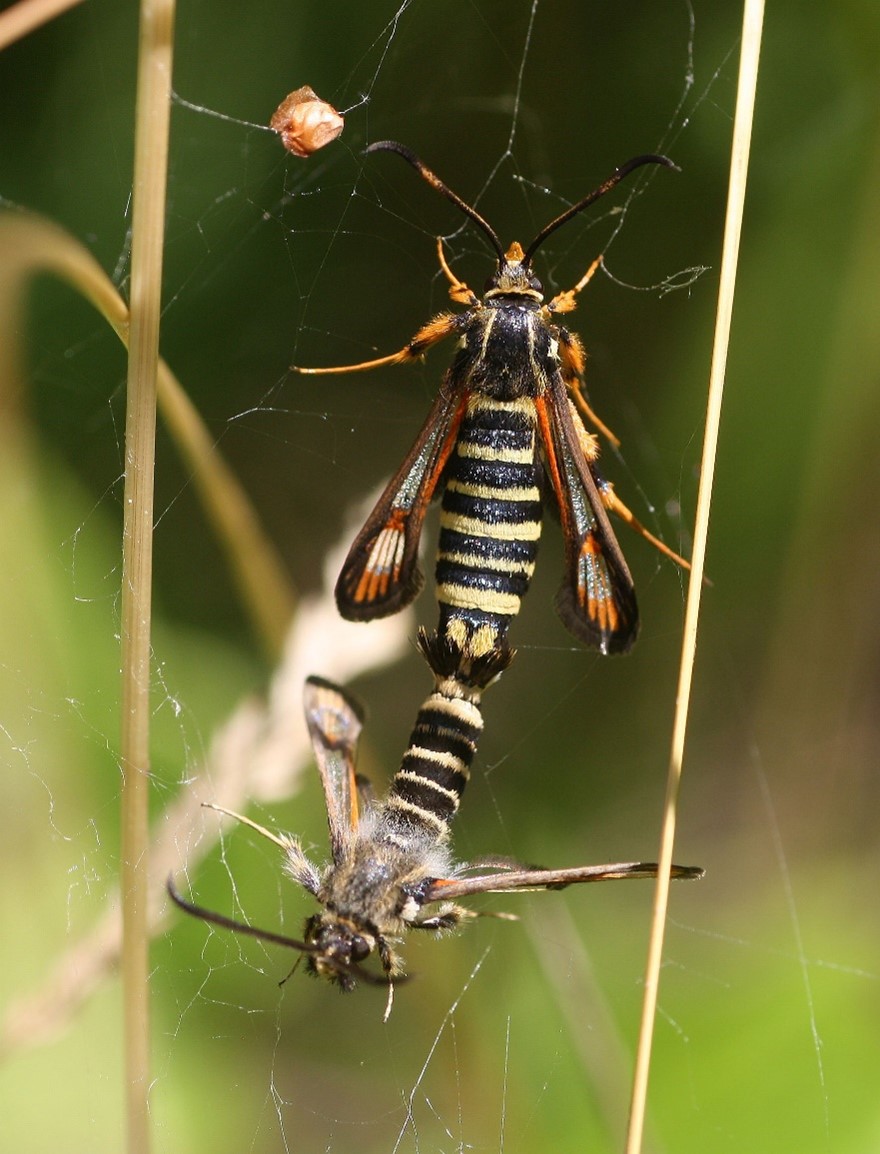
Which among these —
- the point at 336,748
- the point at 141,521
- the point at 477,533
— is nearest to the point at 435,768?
the point at 336,748

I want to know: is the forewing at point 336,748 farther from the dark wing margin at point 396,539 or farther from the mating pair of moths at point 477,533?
the dark wing margin at point 396,539

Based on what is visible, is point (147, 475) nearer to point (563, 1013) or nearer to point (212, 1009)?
point (212, 1009)

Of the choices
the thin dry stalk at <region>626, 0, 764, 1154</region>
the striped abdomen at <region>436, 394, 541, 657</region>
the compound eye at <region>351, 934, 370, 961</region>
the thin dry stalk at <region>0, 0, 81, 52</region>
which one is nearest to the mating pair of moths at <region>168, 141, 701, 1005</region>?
the striped abdomen at <region>436, 394, 541, 657</region>

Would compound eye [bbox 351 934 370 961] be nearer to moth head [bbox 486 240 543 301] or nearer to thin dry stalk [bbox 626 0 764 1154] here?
thin dry stalk [bbox 626 0 764 1154]

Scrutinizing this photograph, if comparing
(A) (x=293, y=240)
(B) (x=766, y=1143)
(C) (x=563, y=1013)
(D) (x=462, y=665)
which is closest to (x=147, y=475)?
(D) (x=462, y=665)

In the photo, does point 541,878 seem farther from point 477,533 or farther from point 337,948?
point 477,533

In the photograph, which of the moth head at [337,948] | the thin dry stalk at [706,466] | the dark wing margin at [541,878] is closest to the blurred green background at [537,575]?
→ the moth head at [337,948]
